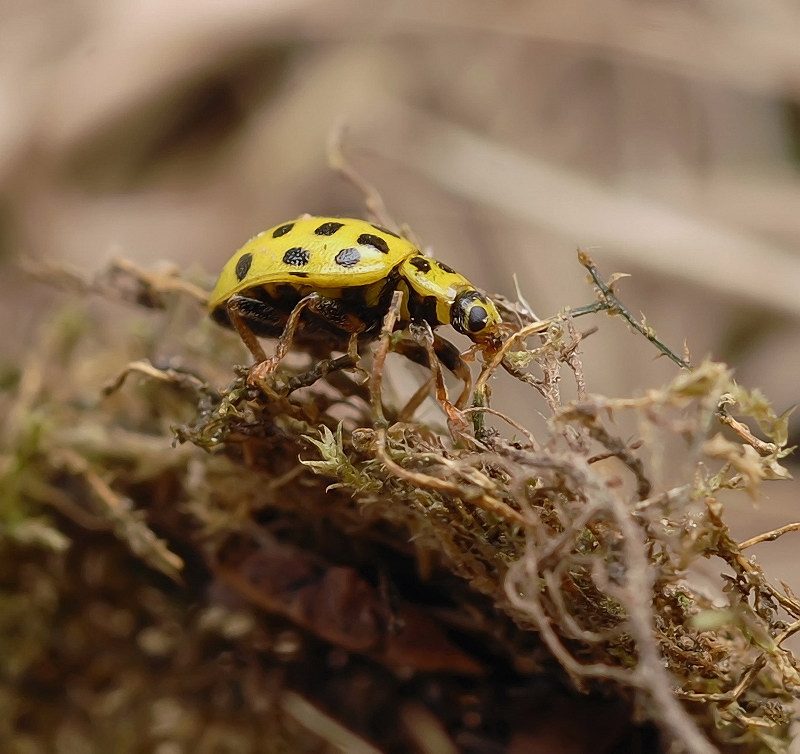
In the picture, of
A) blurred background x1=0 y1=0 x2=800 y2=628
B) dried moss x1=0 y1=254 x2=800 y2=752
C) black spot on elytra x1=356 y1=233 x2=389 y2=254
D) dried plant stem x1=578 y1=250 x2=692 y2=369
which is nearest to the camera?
dried moss x1=0 y1=254 x2=800 y2=752

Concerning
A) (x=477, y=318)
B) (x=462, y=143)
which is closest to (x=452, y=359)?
(x=477, y=318)

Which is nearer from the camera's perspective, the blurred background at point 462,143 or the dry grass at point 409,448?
the dry grass at point 409,448

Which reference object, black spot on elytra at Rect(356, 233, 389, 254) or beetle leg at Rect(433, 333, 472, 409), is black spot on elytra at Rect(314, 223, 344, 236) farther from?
beetle leg at Rect(433, 333, 472, 409)

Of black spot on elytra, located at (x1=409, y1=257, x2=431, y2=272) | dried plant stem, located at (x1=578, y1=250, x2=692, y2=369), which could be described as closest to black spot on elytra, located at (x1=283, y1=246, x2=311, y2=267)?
black spot on elytra, located at (x1=409, y1=257, x2=431, y2=272)

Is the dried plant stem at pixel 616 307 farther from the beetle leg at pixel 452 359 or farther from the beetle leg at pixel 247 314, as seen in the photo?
the beetle leg at pixel 247 314

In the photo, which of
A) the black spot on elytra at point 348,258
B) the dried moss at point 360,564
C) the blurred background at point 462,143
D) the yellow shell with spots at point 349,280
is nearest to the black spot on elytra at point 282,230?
the yellow shell with spots at point 349,280

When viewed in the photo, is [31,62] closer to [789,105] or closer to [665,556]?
[789,105]

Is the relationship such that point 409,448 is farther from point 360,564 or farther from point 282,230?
point 282,230
